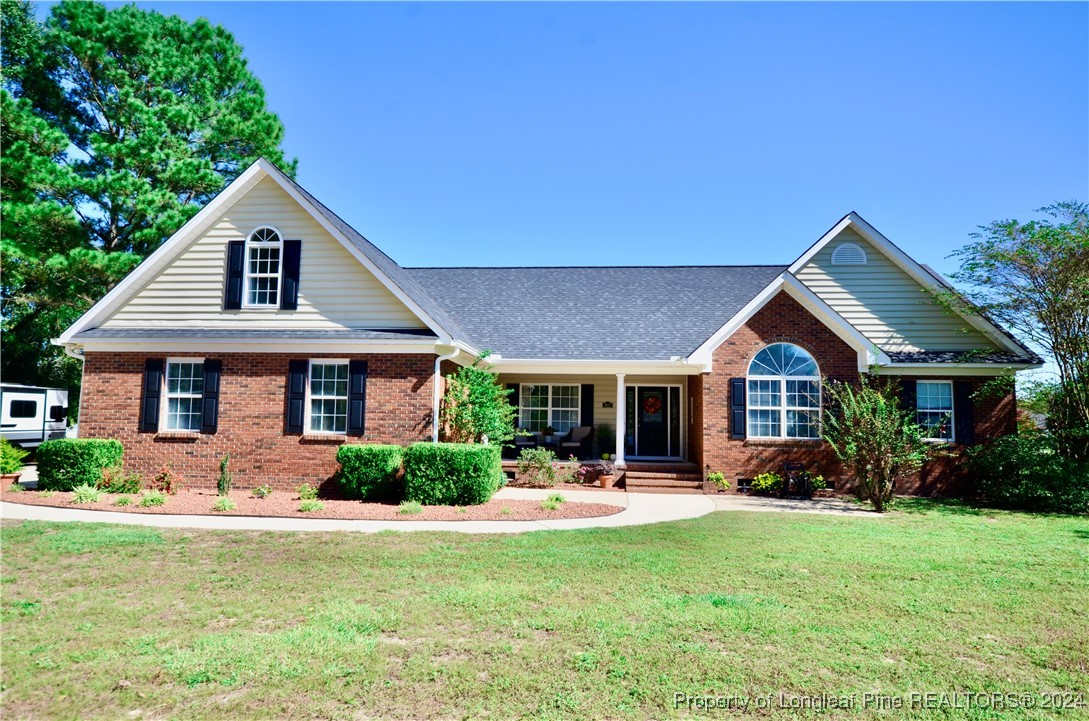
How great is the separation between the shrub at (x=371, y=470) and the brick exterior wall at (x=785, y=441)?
296 inches

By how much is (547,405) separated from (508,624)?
13736 mm

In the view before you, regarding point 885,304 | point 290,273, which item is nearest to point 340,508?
point 290,273

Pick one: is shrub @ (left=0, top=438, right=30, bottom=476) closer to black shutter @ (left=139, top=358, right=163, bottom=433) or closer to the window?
black shutter @ (left=139, top=358, right=163, bottom=433)

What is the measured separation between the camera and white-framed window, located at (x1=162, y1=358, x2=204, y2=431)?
13.9m

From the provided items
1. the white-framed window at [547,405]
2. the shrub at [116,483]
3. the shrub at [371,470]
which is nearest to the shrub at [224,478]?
the shrub at [116,483]

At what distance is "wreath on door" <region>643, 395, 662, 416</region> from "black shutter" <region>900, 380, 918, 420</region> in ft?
20.4

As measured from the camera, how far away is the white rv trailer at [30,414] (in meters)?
19.0

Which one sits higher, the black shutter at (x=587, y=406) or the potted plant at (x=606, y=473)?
the black shutter at (x=587, y=406)

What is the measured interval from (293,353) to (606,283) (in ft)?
37.7

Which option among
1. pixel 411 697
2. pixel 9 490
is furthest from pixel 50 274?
pixel 411 697

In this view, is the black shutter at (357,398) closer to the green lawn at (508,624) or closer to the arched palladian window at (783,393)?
the green lawn at (508,624)

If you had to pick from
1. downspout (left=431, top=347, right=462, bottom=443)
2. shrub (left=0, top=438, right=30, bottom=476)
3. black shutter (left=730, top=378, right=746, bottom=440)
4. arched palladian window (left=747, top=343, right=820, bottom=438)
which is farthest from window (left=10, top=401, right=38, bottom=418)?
arched palladian window (left=747, top=343, right=820, bottom=438)

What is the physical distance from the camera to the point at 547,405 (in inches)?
739

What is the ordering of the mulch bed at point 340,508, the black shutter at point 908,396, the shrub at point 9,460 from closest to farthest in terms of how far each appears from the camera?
the mulch bed at point 340,508, the shrub at point 9,460, the black shutter at point 908,396
